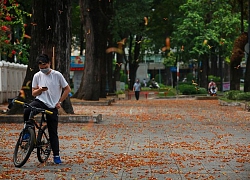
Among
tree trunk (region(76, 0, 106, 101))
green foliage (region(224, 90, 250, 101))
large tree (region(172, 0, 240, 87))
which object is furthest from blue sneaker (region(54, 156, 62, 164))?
large tree (region(172, 0, 240, 87))

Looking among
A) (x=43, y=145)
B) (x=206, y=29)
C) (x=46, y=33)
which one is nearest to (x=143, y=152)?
(x=43, y=145)

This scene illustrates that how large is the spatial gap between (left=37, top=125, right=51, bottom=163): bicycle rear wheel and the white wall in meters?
27.9

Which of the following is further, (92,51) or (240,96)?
(92,51)

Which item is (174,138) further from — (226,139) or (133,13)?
(133,13)

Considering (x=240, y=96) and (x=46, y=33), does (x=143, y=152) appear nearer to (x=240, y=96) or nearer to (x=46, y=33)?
(x=46, y=33)

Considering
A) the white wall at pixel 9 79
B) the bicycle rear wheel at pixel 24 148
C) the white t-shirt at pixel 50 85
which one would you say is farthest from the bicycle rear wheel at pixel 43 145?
the white wall at pixel 9 79

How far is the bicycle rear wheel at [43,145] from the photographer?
453 inches

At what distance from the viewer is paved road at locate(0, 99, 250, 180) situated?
1061 centimetres

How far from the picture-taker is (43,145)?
1155cm

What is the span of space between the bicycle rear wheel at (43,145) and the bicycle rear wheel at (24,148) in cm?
23

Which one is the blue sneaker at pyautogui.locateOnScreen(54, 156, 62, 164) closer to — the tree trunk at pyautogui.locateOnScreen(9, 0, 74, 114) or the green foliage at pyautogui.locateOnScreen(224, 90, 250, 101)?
the tree trunk at pyautogui.locateOnScreen(9, 0, 74, 114)

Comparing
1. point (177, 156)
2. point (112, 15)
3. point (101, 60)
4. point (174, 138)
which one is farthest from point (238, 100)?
point (177, 156)

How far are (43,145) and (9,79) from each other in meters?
31.1

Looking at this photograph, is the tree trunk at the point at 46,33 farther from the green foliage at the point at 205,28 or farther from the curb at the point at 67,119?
the green foliage at the point at 205,28
